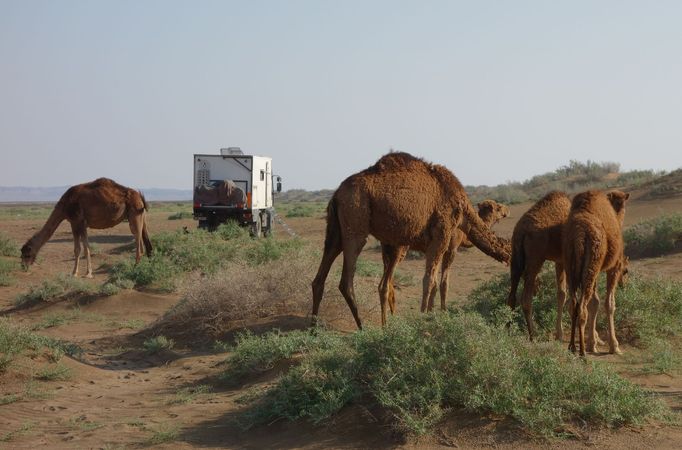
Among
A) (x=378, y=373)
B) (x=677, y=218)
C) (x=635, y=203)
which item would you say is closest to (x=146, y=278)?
(x=378, y=373)

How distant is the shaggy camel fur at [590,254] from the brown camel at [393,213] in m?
1.90

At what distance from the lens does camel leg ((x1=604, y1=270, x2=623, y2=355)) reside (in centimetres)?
993

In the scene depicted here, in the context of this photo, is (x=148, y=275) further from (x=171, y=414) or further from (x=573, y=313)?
(x=573, y=313)

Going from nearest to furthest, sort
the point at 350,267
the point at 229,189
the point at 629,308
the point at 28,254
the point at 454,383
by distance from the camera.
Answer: the point at 454,383 → the point at 350,267 → the point at 629,308 → the point at 28,254 → the point at 229,189

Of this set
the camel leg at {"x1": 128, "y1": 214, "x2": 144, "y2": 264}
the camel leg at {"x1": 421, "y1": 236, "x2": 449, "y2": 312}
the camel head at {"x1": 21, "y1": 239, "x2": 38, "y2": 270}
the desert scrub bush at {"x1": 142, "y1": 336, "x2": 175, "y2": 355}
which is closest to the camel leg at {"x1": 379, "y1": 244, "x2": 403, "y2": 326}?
Result: the camel leg at {"x1": 421, "y1": 236, "x2": 449, "y2": 312}

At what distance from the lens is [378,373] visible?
23.6 ft

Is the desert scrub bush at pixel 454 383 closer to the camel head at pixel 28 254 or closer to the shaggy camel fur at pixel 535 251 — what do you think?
the shaggy camel fur at pixel 535 251

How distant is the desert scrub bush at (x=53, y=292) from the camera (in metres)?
15.8

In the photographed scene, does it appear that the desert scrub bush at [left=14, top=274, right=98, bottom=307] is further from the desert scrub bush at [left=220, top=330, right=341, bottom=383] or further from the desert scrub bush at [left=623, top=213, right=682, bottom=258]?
the desert scrub bush at [left=623, top=213, right=682, bottom=258]

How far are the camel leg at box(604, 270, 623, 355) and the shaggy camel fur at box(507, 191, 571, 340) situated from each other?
51 cm

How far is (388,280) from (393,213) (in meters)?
1.12

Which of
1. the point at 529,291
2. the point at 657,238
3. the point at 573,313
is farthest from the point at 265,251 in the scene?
the point at 657,238

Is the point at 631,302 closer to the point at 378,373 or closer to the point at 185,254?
the point at 378,373

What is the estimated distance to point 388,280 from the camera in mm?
11375
